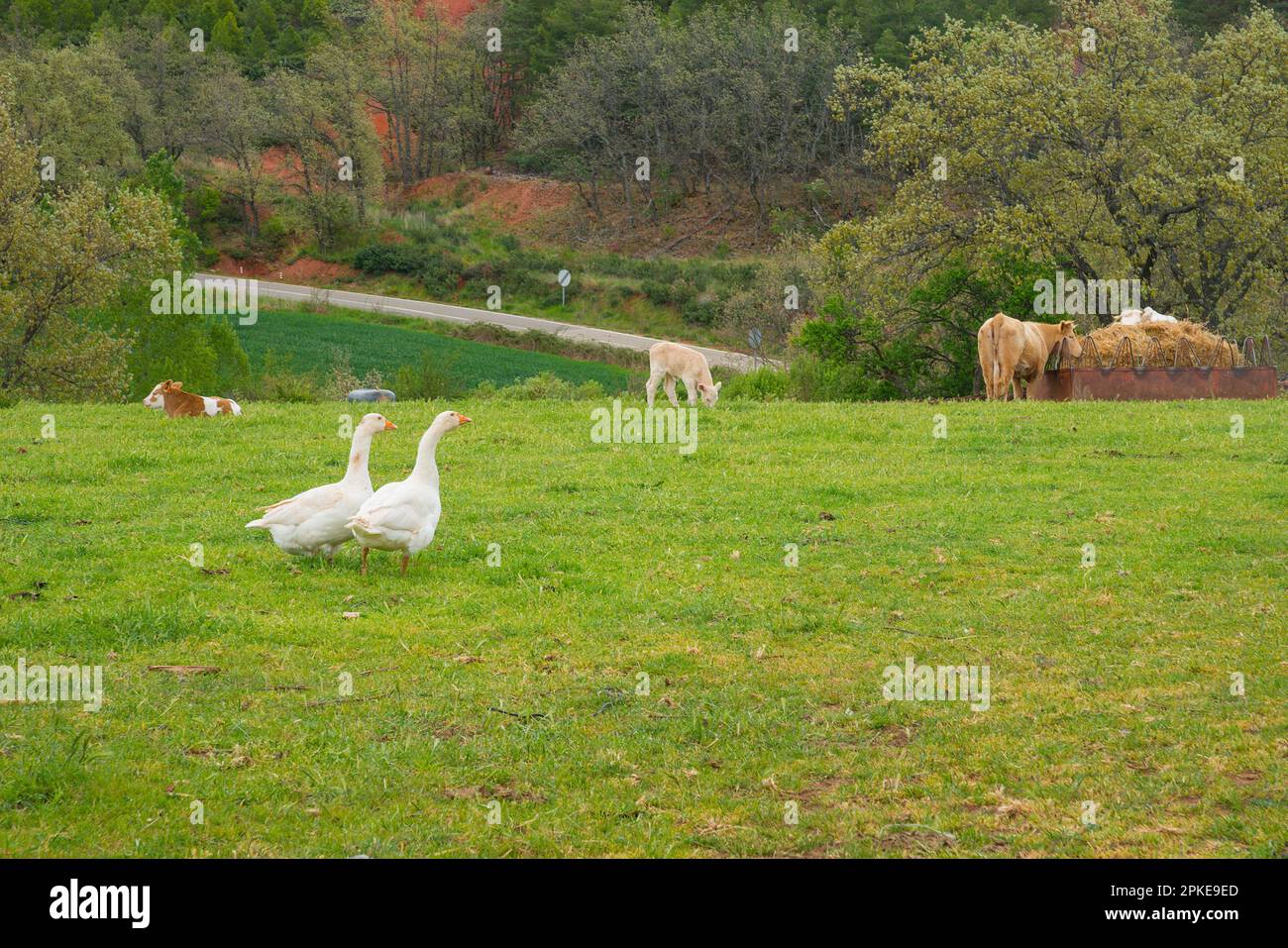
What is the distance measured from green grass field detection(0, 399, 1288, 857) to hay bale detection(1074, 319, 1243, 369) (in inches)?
277

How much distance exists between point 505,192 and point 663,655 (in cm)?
9330

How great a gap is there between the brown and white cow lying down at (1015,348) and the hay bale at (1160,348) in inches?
17.8

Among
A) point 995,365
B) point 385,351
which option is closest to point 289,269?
point 385,351

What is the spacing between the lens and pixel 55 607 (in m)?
10.5

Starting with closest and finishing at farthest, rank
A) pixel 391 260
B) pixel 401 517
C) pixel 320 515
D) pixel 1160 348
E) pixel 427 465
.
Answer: pixel 401 517 → pixel 320 515 → pixel 427 465 → pixel 1160 348 → pixel 391 260

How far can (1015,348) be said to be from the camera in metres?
25.5

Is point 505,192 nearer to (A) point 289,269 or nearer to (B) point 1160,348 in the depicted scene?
(A) point 289,269

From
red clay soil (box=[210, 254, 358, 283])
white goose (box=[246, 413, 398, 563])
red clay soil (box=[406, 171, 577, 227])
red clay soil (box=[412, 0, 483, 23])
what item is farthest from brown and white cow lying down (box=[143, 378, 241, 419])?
red clay soil (box=[412, 0, 483, 23])

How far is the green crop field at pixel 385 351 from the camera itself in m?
54.9

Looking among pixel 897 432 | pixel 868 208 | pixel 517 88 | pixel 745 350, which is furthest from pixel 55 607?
pixel 517 88

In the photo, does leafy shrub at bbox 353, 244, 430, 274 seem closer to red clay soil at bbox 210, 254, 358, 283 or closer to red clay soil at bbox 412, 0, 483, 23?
red clay soil at bbox 210, 254, 358, 283
